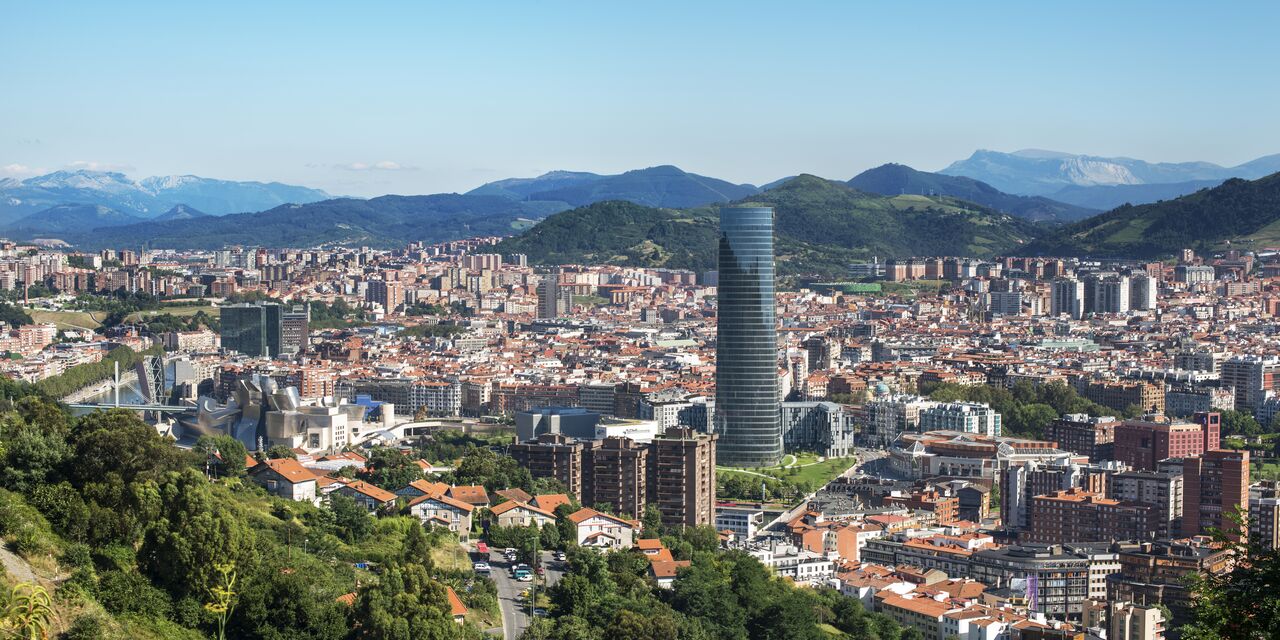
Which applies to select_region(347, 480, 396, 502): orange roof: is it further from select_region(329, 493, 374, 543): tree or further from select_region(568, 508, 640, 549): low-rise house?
select_region(568, 508, 640, 549): low-rise house

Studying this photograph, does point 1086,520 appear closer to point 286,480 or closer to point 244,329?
point 286,480

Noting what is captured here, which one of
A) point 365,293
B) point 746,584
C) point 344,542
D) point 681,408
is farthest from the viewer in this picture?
point 365,293

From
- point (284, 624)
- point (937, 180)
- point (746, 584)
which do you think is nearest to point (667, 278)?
point (746, 584)

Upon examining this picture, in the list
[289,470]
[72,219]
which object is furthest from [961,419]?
[72,219]

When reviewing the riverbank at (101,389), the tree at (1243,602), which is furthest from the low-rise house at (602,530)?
the riverbank at (101,389)

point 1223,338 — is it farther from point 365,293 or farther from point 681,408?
point 365,293

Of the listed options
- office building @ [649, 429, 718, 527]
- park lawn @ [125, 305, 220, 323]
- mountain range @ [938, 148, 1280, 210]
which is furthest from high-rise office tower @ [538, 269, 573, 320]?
mountain range @ [938, 148, 1280, 210]
